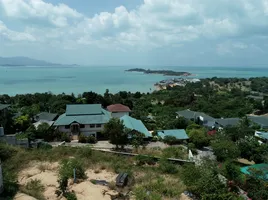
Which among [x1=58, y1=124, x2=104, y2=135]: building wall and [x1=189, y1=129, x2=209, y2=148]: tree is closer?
[x1=189, y1=129, x2=209, y2=148]: tree

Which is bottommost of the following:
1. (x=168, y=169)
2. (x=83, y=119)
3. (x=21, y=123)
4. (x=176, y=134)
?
(x=176, y=134)

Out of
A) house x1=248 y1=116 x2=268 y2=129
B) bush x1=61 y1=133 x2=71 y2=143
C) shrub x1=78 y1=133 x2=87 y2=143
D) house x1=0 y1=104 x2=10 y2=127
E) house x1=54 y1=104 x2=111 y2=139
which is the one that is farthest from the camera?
house x1=248 y1=116 x2=268 y2=129

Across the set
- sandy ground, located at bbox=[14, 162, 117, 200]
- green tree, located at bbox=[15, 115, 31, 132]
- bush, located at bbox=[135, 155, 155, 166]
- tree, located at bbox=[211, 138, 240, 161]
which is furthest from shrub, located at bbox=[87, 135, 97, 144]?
tree, located at bbox=[211, 138, 240, 161]

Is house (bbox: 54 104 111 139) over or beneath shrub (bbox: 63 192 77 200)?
beneath

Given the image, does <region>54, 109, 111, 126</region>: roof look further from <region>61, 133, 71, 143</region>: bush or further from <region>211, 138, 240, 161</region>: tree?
<region>211, 138, 240, 161</region>: tree

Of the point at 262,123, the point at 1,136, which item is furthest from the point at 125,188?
the point at 262,123

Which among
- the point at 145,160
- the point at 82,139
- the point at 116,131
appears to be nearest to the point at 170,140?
the point at 116,131

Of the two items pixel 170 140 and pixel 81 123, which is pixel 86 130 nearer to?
pixel 81 123

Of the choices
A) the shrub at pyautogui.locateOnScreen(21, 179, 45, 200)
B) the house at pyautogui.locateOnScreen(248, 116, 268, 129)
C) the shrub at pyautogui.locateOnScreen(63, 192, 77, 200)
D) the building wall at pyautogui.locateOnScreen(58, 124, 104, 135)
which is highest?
the shrub at pyautogui.locateOnScreen(63, 192, 77, 200)

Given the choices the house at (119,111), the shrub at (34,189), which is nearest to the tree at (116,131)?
the shrub at (34,189)

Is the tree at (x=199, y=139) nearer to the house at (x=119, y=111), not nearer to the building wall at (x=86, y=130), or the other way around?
the building wall at (x=86, y=130)
